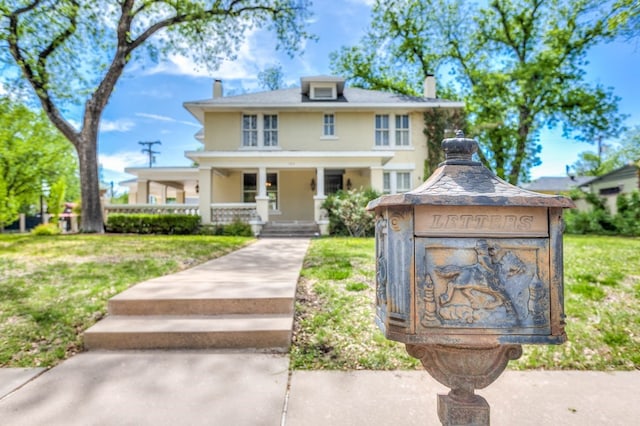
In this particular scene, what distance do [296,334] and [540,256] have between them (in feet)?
7.83

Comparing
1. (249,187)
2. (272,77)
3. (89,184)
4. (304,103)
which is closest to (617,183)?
(304,103)

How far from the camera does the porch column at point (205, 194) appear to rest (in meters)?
13.5

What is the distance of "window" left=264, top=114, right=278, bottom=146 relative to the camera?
50.9 ft

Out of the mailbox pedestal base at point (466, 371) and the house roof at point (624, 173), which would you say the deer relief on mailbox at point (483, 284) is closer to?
the mailbox pedestal base at point (466, 371)

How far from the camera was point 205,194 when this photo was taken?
13633mm

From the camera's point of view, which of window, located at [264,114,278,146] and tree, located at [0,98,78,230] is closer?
window, located at [264,114,278,146]

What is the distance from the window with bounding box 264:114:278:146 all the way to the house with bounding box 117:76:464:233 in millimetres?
44

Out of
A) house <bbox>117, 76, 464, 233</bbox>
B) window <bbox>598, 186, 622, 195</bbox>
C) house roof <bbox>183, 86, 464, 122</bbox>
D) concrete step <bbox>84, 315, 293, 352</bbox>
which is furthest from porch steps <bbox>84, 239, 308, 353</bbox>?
window <bbox>598, 186, 622, 195</bbox>

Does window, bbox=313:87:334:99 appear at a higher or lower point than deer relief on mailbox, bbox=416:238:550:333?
higher

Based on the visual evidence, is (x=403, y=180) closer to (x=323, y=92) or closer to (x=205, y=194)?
(x=323, y=92)

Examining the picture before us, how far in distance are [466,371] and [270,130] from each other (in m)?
14.9

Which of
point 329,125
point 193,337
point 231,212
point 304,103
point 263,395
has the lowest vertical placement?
point 263,395

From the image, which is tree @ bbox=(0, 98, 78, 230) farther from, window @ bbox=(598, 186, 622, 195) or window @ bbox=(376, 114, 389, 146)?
window @ bbox=(598, 186, 622, 195)

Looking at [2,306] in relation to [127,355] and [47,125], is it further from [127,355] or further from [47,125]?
[47,125]
